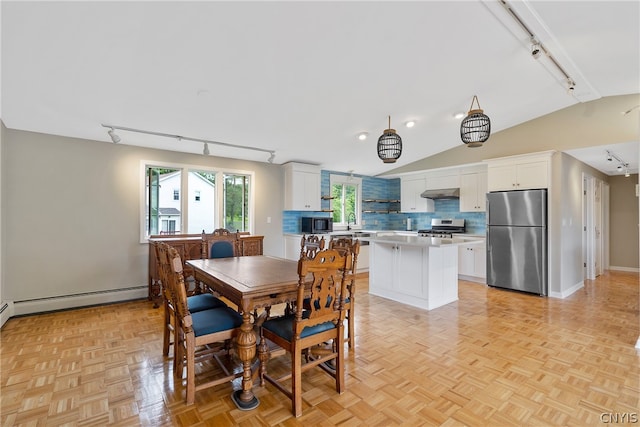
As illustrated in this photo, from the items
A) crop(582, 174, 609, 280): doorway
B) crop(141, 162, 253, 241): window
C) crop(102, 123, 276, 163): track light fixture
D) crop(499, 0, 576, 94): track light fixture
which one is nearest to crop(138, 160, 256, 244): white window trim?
crop(141, 162, 253, 241): window

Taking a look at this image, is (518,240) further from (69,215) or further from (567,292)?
(69,215)

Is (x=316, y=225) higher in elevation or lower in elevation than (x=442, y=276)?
higher

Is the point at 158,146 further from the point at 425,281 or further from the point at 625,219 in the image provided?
the point at 625,219

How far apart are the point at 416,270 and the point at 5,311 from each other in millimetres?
4899

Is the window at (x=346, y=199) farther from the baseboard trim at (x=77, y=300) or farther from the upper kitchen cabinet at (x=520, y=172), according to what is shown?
the baseboard trim at (x=77, y=300)

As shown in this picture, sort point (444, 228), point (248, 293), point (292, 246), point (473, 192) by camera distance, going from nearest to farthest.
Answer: point (248, 293), point (292, 246), point (473, 192), point (444, 228)

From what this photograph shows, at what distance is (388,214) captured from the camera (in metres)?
7.84

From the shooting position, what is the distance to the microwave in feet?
19.7

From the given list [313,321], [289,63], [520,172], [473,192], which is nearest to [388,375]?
[313,321]

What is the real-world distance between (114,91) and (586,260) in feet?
25.8

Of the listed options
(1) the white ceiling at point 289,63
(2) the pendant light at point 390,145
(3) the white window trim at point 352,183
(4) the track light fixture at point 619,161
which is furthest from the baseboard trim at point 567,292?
(3) the white window trim at point 352,183

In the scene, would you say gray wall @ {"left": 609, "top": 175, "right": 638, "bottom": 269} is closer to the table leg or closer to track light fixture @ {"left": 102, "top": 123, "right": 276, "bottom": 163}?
track light fixture @ {"left": 102, "top": 123, "right": 276, "bottom": 163}

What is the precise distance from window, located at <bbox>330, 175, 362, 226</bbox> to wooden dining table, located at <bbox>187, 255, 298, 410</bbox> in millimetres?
4384

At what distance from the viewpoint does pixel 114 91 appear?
2916 millimetres
